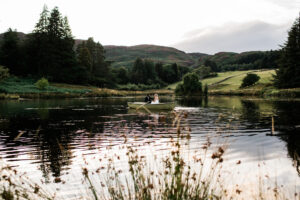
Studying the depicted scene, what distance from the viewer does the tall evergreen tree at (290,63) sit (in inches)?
2474

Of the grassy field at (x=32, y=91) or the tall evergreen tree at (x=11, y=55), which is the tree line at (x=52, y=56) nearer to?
the tall evergreen tree at (x=11, y=55)

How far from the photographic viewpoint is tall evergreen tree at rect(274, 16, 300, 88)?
206ft

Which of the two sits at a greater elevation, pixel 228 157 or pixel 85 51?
pixel 85 51

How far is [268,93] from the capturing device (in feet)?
223

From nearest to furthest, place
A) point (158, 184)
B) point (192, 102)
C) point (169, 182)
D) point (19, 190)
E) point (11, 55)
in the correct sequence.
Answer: point (169, 182)
point (19, 190)
point (158, 184)
point (192, 102)
point (11, 55)

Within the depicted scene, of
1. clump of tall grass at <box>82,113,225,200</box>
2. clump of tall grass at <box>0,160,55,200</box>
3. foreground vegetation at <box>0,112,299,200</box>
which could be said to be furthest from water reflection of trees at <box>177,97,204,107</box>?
clump of tall grass at <box>0,160,55,200</box>

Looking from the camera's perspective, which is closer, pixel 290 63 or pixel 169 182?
pixel 169 182

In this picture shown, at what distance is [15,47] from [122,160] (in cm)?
8729

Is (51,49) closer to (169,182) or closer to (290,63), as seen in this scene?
(290,63)

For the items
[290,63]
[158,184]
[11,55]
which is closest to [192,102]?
[290,63]

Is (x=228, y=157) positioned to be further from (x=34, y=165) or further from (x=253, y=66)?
(x=253, y=66)

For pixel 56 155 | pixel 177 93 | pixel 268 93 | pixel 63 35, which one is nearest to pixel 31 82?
pixel 63 35

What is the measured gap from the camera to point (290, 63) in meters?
63.8

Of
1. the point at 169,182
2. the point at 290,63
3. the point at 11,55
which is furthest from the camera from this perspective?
the point at 11,55
